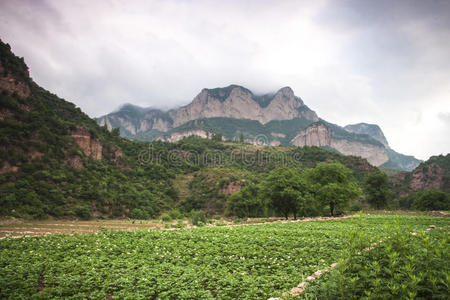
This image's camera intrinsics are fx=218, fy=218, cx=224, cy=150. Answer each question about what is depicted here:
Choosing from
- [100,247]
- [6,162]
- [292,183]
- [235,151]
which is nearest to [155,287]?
[100,247]

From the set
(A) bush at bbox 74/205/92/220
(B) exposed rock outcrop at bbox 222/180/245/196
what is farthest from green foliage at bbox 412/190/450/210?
(A) bush at bbox 74/205/92/220

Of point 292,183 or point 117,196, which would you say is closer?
point 292,183

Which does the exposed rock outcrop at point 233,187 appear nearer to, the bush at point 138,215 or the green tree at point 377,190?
the bush at point 138,215

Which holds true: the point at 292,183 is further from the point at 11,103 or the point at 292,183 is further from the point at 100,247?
the point at 11,103

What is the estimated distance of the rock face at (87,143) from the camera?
58.7 meters

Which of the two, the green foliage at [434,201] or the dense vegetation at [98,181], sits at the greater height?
the dense vegetation at [98,181]

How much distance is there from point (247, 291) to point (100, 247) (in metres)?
10.2

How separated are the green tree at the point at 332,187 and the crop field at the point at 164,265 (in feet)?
71.4

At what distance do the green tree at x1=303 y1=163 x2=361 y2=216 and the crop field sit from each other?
856 inches

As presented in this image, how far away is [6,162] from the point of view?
3872cm

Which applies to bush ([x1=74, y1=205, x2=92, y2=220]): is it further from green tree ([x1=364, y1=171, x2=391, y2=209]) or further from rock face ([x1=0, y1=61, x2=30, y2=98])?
green tree ([x1=364, y1=171, x2=391, y2=209])

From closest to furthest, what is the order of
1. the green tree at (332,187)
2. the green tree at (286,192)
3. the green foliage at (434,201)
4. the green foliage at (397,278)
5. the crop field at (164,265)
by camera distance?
the green foliage at (397,278), the crop field at (164,265), the green tree at (286,192), the green tree at (332,187), the green foliage at (434,201)

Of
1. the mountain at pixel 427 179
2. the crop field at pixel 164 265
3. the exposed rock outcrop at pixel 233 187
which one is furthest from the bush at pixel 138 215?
the mountain at pixel 427 179

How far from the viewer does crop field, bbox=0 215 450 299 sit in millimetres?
7730
